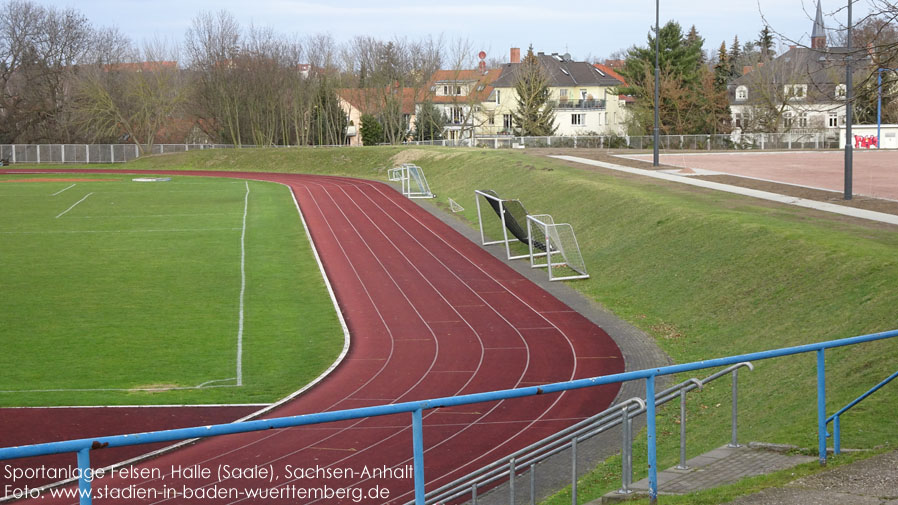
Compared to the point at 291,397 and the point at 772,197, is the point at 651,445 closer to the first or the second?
the point at 291,397

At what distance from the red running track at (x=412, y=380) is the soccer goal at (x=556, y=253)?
1.09m

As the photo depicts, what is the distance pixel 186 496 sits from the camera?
9.69 metres

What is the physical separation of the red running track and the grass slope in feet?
6.22

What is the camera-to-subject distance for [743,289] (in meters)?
18.8

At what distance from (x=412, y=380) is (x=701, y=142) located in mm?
45428

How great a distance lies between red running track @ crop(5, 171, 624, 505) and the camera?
10.3m

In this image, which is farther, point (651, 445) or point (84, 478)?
point (651, 445)

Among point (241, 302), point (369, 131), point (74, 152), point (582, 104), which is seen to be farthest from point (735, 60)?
point (241, 302)

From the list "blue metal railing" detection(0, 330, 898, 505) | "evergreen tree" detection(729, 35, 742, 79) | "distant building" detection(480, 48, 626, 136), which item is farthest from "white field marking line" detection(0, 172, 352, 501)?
"evergreen tree" detection(729, 35, 742, 79)

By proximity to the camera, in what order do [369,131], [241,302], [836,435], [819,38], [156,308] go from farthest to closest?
1. [369,131]
2. [241,302]
3. [156,308]
4. [819,38]
5. [836,435]

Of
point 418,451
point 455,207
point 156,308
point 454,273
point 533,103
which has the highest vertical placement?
point 533,103

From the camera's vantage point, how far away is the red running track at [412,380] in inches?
404

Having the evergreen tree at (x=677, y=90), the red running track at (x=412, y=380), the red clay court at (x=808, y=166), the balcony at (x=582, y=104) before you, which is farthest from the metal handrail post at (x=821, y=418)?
the balcony at (x=582, y=104)

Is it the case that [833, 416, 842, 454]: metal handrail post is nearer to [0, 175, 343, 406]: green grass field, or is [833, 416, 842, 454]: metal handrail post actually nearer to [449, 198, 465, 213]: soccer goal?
[0, 175, 343, 406]: green grass field
